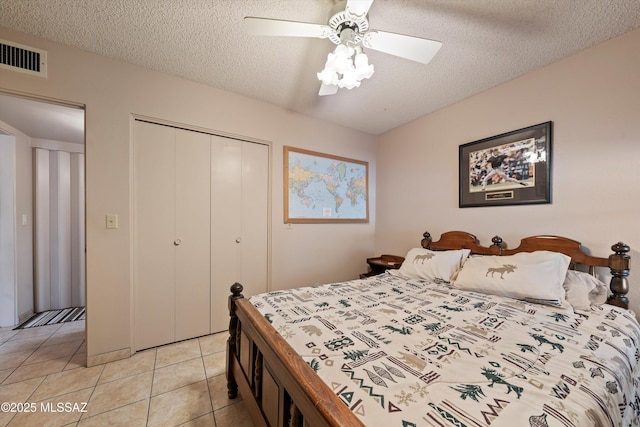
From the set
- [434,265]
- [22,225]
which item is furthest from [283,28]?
[22,225]

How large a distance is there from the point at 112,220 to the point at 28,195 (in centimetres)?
199

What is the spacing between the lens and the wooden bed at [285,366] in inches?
27.6

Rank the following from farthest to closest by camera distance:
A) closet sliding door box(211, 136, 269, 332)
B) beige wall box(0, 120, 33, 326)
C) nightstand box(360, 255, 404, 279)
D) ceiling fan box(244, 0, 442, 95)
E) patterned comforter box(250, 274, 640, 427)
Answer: nightstand box(360, 255, 404, 279), beige wall box(0, 120, 33, 326), closet sliding door box(211, 136, 269, 332), ceiling fan box(244, 0, 442, 95), patterned comforter box(250, 274, 640, 427)

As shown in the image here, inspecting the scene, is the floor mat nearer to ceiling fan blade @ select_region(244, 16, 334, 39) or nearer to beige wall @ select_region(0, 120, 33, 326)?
beige wall @ select_region(0, 120, 33, 326)

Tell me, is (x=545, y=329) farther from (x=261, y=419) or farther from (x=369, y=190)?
(x=369, y=190)

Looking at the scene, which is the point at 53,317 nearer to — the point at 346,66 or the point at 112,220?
the point at 112,220

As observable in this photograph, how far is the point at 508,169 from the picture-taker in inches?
85.1

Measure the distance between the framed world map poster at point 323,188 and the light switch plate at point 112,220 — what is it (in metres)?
Result: 1.52

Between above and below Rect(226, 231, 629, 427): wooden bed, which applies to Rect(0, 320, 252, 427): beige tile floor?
below

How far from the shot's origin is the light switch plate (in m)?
1.91

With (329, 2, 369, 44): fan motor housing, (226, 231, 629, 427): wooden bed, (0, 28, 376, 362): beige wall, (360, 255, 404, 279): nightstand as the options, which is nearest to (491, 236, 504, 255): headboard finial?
(226, 231, 629, 427): wooden bed

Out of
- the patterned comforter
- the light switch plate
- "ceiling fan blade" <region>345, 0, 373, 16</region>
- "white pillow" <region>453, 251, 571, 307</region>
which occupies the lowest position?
the patterned comforter

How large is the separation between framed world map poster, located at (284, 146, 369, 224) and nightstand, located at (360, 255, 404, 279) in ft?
2.00

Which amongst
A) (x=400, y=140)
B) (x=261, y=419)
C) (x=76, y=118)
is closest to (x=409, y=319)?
(x=261, y=419)
